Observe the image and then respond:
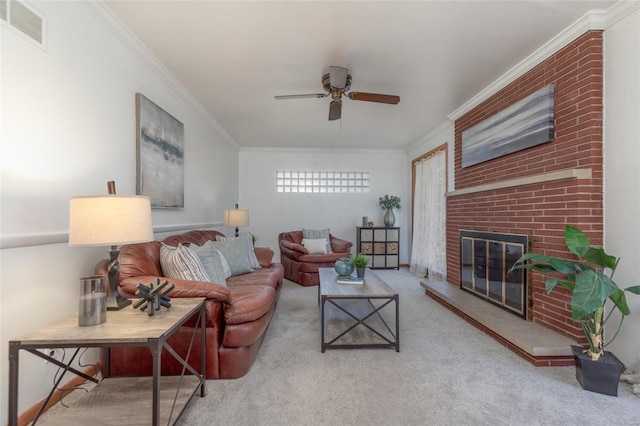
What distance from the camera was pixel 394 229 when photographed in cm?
598

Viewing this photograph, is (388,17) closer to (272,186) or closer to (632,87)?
(632,87)

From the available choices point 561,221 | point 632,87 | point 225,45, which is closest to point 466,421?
point 561,221

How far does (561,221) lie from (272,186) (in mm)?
4994

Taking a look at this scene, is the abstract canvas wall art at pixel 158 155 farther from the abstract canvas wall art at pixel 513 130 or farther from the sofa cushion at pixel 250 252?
the abstract canvas wall art at pixel 513 130

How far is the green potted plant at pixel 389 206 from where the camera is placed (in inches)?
238

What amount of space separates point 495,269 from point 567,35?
217 cm

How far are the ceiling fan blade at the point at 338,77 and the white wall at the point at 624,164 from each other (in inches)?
77.4

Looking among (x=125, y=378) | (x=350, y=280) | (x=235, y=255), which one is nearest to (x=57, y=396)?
(x=125, y=378)

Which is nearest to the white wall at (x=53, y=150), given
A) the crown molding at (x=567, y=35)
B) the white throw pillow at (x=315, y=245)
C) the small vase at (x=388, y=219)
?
the white throw pillow at (x=315, y=245)

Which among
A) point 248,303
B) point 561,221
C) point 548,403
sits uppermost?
point 561,221

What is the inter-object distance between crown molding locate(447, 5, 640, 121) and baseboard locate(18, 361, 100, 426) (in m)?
4.22

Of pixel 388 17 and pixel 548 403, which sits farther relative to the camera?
pixel 388 17

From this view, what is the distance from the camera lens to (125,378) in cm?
187

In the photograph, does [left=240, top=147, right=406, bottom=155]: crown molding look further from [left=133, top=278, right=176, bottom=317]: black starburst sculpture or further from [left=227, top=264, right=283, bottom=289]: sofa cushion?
[left=133, top=278, right=176, bottom=317]: black starburst sculpture
